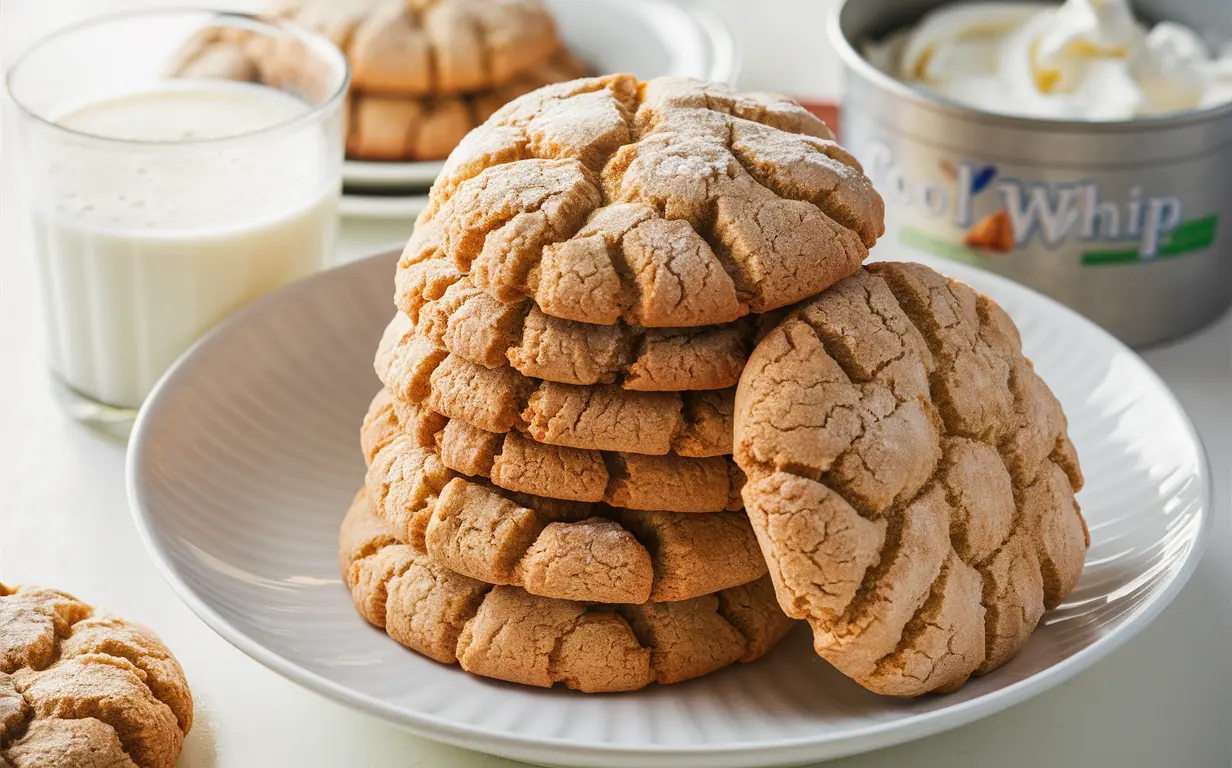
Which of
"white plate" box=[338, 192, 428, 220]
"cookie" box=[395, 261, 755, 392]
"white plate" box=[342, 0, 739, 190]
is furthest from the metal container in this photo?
"cookie" box=[395, 261, 755, 392]

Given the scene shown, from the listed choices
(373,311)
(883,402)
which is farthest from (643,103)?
(373,311)

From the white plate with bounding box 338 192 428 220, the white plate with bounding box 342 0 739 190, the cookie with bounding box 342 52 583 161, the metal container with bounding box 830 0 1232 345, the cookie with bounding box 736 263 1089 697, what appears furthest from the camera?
the white plate with bounding box 342 0 739 190

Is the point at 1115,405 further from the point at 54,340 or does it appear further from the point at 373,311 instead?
the point at 54,340

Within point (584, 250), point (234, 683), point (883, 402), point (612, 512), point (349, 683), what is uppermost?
point (584, 250)

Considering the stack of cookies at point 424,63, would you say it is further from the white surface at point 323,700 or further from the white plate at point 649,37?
the white surface at point 323,700

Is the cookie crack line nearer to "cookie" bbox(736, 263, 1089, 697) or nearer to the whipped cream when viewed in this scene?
"cookie" bbox(736, 263, 1089, 697)

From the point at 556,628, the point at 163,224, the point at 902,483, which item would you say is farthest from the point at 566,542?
the point at 163,224

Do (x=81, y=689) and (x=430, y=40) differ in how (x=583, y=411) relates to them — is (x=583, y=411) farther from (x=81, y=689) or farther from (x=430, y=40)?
(x=430, y=40)
